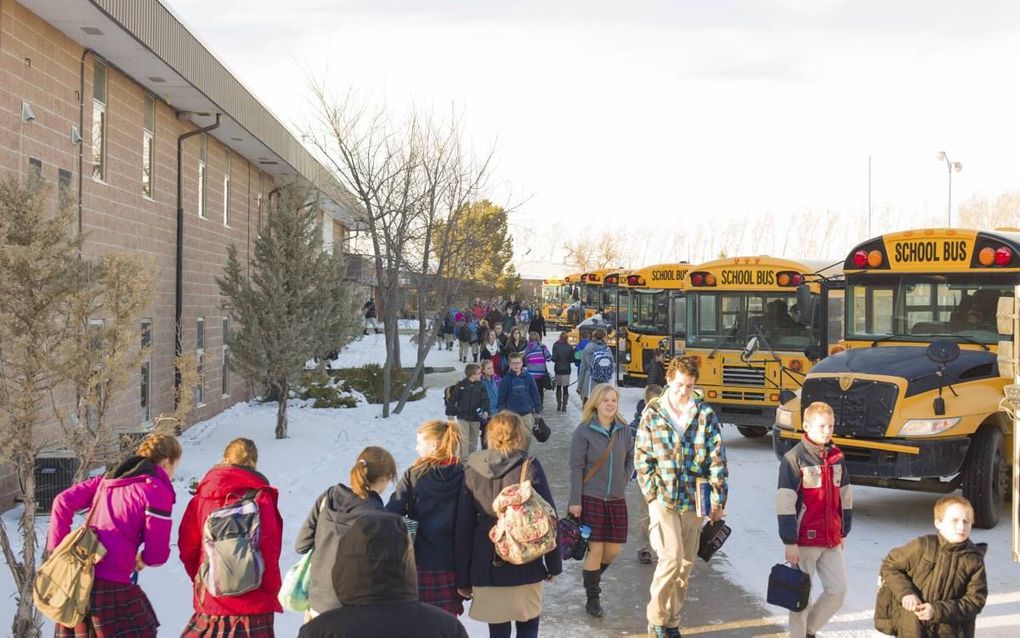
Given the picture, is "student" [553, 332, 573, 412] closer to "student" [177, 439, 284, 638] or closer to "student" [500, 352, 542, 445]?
"student" [500, 352, 542, 445]

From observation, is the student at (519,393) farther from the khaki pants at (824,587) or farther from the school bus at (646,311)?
the school bus at (646,311)

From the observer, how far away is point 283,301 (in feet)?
51.5

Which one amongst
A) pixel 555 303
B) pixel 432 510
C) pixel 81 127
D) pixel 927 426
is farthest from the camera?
pixel 555 303

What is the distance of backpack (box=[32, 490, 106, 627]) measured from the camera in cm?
463

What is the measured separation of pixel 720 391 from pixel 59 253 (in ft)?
35.5

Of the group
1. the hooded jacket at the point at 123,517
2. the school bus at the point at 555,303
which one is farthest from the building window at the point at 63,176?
the school bus at the point at 555,303

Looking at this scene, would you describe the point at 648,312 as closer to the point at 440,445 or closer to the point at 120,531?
the point at 440,445

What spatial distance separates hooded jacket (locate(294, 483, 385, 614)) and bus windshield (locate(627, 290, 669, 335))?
60.2ft

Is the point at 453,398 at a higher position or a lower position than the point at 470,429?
higher

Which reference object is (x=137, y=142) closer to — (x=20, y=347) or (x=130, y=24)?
(x=130, y=24)

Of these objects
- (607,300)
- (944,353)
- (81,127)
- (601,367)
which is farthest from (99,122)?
(607,300)

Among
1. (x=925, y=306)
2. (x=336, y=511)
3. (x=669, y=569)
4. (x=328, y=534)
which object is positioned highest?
(x=925, y=306)

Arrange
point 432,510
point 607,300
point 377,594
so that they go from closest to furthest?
1. point 377,594
2. point 432,510
3. point 607,300

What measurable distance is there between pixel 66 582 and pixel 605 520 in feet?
11.7
